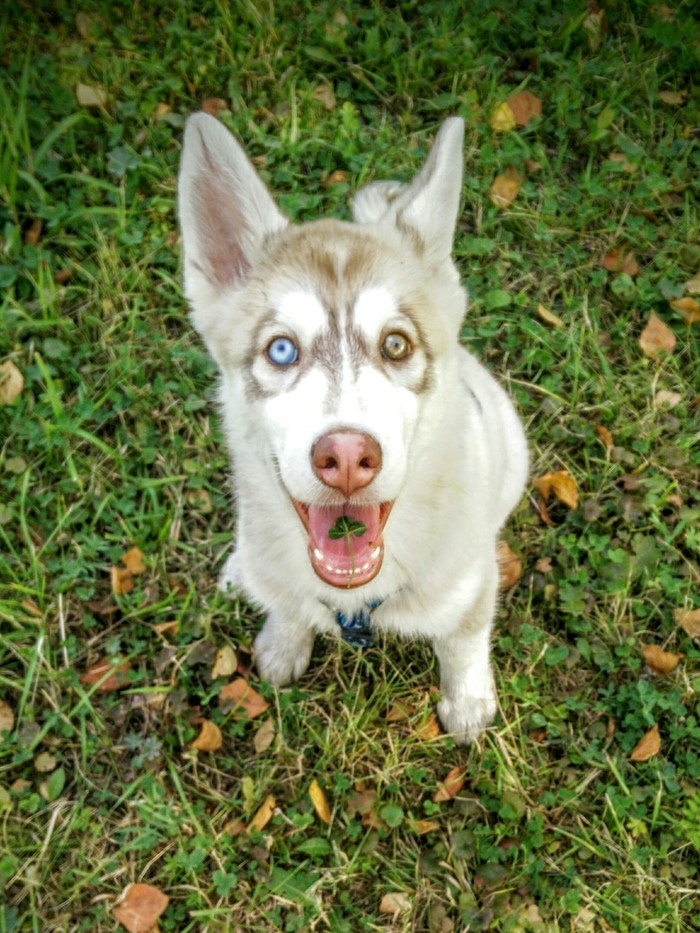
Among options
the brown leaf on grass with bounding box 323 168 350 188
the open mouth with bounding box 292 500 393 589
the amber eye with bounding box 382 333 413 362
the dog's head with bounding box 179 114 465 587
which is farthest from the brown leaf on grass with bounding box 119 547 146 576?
the brown leaf on grass with bounding box 323 168 350 188

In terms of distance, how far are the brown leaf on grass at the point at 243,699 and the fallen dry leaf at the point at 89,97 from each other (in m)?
3.08

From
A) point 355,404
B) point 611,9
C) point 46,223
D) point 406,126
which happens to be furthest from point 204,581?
point 611,9

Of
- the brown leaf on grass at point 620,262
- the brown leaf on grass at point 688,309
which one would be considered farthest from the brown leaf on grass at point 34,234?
the brown leaf on grass at point 688,309

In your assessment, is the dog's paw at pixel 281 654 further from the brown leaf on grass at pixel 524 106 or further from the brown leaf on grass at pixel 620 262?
the brown leaf on grass at pixel 524 106

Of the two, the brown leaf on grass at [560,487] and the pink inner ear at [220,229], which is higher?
the pink inner ear at [220,229]

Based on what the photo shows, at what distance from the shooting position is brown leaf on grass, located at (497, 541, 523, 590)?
3.56 metres

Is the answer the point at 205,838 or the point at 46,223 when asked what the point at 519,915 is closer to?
the point at 205,838

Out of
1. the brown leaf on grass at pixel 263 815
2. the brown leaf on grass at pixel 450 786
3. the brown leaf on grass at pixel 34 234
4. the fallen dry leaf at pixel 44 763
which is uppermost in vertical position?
the brown leaf on grass at pixel 34 234

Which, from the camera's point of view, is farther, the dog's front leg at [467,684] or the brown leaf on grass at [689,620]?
the brown leaf on grass at [689,620]

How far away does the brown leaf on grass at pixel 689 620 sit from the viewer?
135 inches

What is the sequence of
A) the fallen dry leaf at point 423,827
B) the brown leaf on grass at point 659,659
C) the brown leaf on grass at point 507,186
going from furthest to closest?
1. the brown leaf on grass at point 507,186
2. the brown leaf on grass at point 659,659
3. the fallen dry leaf at point 423,827

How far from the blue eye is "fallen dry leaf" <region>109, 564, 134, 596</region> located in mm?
1586

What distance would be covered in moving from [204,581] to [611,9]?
3.71m

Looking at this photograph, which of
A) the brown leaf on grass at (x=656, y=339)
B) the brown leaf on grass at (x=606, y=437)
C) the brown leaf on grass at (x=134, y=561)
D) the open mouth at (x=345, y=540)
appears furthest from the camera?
the brown leaf on grass at (x=656, y=339)
